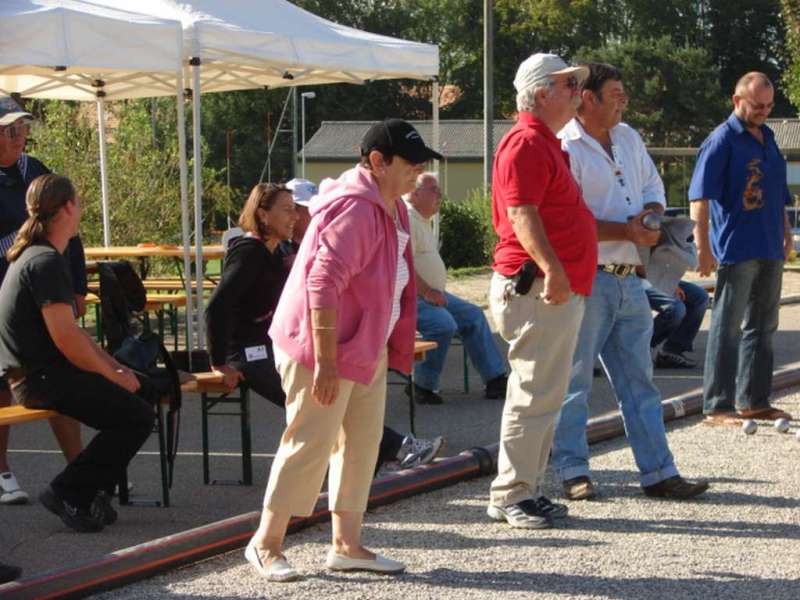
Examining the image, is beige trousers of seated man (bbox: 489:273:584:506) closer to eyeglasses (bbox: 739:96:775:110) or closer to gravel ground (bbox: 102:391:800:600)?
gravel ground (bbox: 102:391:800:600)

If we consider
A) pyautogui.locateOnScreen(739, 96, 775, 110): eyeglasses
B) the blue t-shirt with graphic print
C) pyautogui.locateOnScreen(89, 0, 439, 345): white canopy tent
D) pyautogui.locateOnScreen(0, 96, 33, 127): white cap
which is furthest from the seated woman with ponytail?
pyautogui.locateOnScreen(739, 96, 775, 110): eyeglasses

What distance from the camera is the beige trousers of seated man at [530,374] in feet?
19.2

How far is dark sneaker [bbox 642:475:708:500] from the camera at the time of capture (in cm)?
654

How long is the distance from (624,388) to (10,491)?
2.93 metres

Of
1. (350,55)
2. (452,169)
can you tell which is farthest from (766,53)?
(350,55)

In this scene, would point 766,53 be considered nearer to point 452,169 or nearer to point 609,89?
A: point 452,169

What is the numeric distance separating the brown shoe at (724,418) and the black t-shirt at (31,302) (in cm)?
418

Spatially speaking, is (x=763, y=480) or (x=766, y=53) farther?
(x=766, y=53)

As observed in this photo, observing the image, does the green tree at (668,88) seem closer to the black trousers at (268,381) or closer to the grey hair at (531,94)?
the black trousers at (268,381)

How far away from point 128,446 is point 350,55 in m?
6.45

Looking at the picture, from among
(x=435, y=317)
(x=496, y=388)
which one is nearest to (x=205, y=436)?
(x=435, y=317)

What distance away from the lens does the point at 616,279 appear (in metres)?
6.45

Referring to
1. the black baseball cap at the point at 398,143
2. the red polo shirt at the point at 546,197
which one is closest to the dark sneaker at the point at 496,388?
the red polo shirt at the point at 546,197

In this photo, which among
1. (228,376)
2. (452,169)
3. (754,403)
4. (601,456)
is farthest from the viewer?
(452,169)
